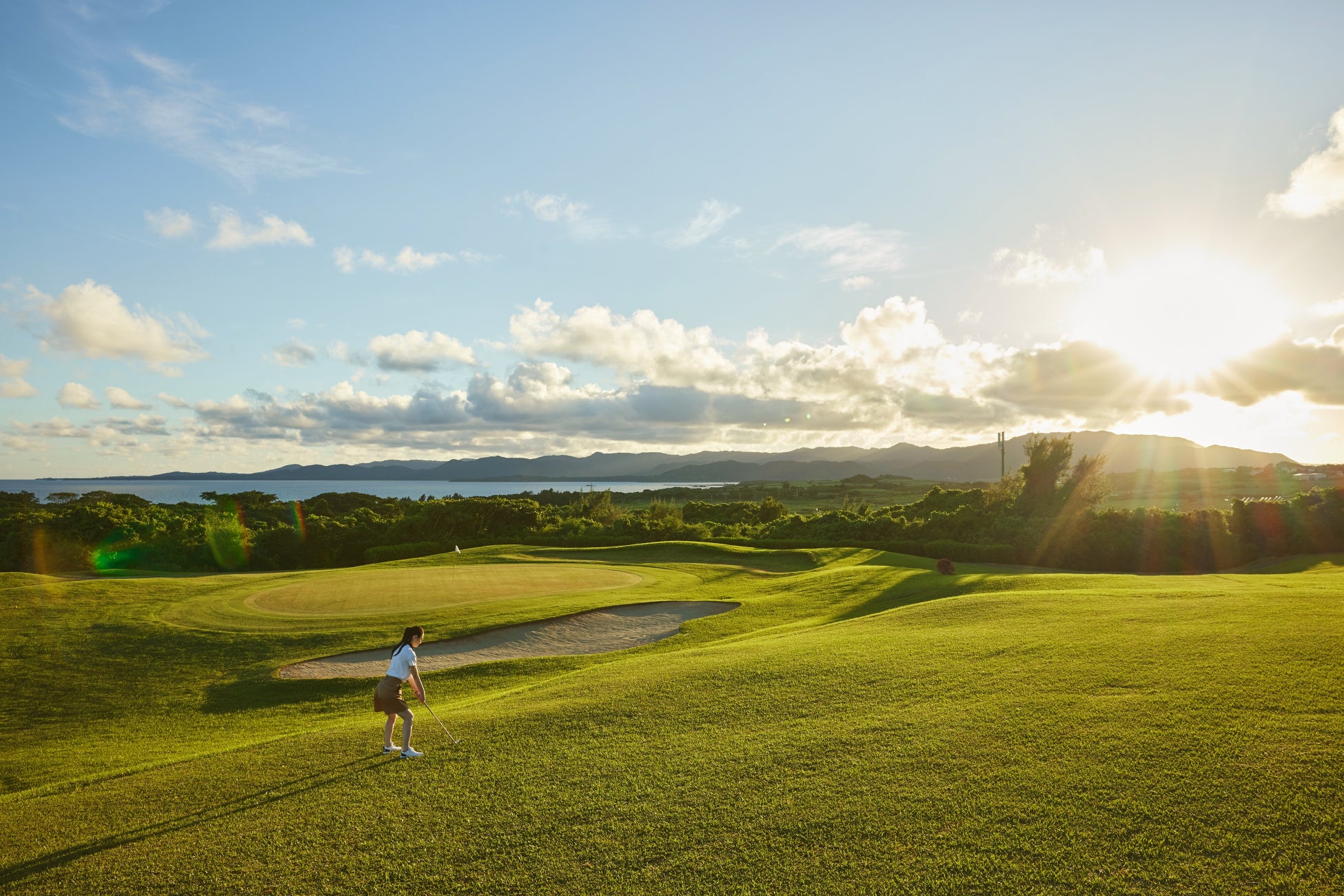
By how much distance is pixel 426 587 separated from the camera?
2422cm

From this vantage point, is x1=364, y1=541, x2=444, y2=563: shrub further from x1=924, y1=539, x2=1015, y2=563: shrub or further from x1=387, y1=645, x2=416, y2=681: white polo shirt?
x1=387, y1=645, x2=416, y2=681: white polo shirt

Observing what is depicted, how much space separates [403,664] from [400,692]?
0.35 m

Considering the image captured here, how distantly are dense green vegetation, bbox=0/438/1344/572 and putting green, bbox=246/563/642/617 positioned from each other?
14.0 meters

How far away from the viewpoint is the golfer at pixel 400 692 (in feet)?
28.9

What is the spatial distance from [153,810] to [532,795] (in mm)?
4355

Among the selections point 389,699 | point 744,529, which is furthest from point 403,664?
point 744,529

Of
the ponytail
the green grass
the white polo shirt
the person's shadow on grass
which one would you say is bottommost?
the person's shadow on grass

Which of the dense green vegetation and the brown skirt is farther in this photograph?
the dense green vegetation

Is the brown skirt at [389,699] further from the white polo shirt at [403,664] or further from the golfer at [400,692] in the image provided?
the white polo shirt at [403,664]

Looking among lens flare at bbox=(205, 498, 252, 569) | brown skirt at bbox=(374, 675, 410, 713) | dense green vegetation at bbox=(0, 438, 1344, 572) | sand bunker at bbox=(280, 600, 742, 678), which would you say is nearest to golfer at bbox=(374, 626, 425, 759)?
brown skirt at bbox=(374, 675, 410, 713)

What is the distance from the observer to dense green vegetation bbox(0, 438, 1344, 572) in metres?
34.4

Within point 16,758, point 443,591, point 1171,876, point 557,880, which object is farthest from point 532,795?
point 443,591

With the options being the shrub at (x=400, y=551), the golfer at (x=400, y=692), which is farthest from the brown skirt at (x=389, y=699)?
the shrub at (x=400, y=551)

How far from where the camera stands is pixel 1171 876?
198 inches
